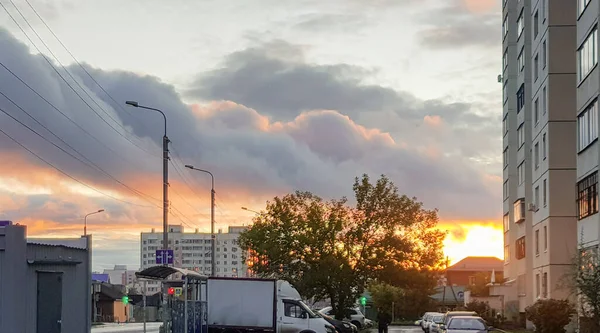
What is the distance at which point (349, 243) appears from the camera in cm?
5544

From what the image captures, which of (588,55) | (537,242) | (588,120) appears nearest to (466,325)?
(588,120)

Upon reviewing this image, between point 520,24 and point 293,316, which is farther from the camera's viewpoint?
point 520,24

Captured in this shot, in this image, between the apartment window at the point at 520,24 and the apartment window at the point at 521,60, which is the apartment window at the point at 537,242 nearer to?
the apartment window at the point at 521,60

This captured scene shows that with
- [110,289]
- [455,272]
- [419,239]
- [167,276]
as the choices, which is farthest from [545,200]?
[455,272]

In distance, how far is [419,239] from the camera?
55.7 metres

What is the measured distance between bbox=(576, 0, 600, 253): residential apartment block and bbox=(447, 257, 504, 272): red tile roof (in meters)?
122

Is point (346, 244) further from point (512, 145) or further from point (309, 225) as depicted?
point (512, 145)

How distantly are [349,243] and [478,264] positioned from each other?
118997mm

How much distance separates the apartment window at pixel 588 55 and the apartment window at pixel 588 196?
4588 millimetres

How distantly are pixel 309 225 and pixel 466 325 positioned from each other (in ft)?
62.0

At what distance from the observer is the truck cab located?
38.1 meters

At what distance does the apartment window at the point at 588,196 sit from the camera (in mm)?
42094

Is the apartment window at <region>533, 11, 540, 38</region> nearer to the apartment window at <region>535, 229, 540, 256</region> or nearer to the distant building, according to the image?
the apartment window at <region>535, 229, 540, 256</region>

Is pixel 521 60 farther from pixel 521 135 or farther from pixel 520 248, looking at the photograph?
pixel 520 248
